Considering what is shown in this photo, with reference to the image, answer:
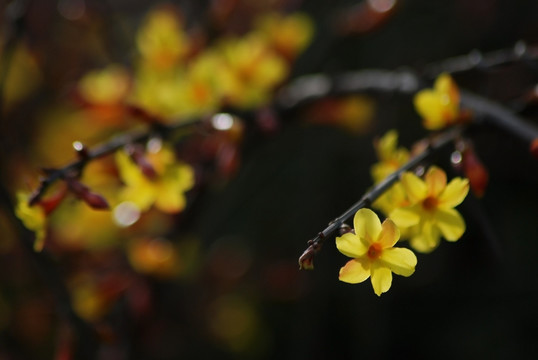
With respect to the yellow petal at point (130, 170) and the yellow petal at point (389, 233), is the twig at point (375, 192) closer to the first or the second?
the yellow petal at point (389, 233)

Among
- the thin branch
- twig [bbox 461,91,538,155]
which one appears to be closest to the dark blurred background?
the thin branch

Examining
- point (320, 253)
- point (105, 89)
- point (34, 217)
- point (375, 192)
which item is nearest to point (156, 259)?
point (105, 89)

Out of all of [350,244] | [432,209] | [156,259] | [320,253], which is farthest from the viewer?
[320,253]

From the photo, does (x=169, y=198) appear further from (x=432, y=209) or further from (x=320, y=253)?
(x=320, y=253)

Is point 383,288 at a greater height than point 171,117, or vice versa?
point 171,117

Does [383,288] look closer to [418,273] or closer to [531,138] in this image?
[531,138]

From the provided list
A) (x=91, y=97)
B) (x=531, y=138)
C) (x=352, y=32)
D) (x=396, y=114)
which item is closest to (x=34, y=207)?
(x=91, y=97)

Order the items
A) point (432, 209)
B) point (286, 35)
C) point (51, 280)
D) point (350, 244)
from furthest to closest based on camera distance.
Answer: point (286, 35)
point (51, 280)
point (432, 209)
point (350, 244)

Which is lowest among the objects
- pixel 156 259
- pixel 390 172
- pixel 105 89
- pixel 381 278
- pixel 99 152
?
pixel 381 278
